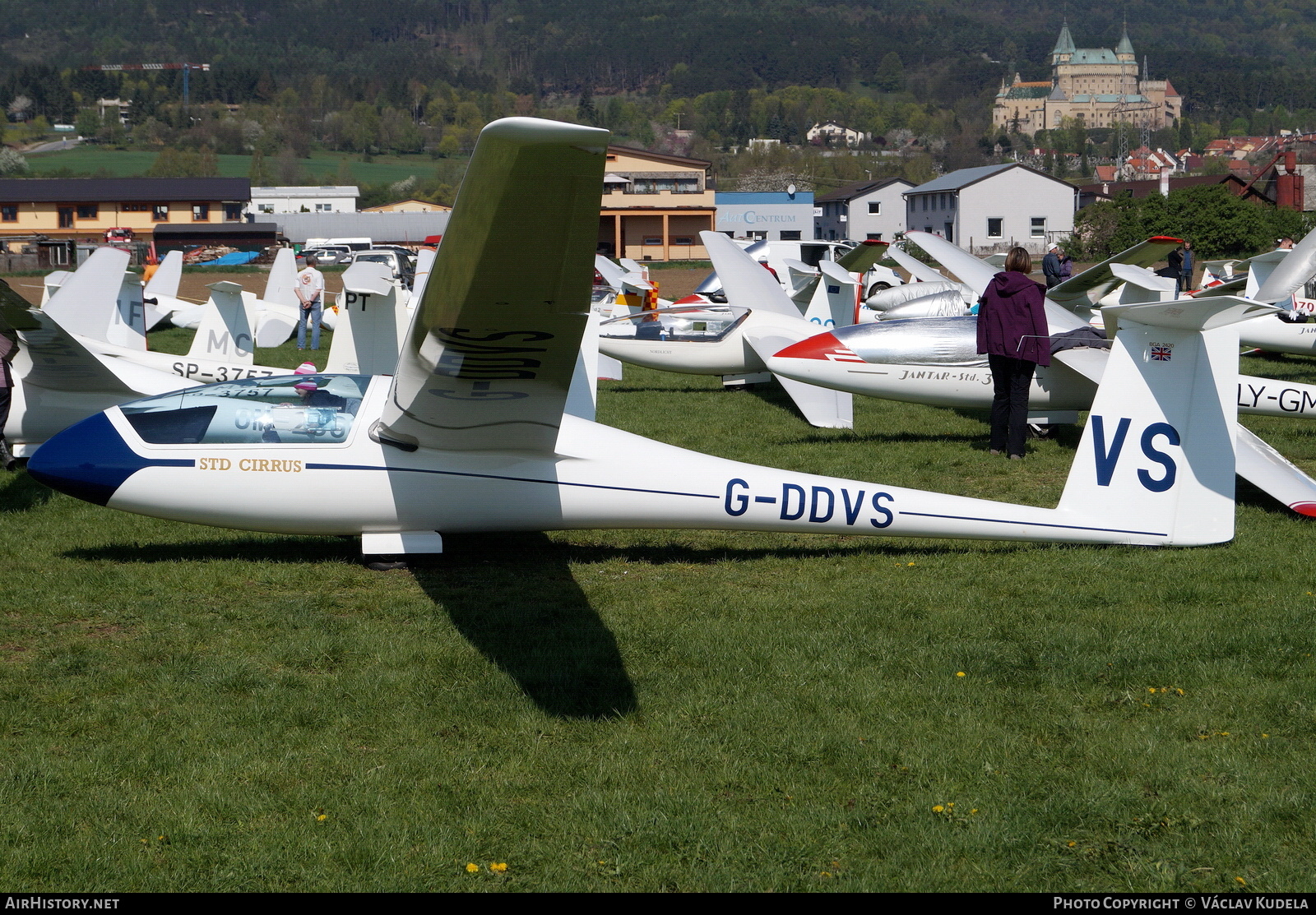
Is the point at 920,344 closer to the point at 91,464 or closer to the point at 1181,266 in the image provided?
the point at 91,464

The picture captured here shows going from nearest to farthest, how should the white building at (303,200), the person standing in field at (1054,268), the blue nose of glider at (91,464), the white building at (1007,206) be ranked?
the blue nose of glider at (91,464), the person standing in field at (1054,268), the white building at (1007,206), the white building at (303,200)

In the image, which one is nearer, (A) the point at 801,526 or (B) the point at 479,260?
(B) the point at 479,260

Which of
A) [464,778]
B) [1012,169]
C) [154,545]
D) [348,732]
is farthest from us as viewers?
[1012,169]

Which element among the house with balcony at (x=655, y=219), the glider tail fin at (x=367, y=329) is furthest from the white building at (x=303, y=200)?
the glider tail fin at (x=367, y=329)

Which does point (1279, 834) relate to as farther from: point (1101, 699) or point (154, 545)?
point (154, 545)

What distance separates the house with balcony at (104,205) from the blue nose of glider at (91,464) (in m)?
85.4

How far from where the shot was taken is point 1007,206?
83.8 m

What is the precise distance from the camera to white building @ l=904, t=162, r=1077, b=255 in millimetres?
83188

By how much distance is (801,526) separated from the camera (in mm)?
7477

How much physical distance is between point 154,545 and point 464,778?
4707mm

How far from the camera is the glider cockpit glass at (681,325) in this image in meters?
16.2

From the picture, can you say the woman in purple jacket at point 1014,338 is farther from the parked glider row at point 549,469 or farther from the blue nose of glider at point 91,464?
the blue nose of glider at point 91,464
